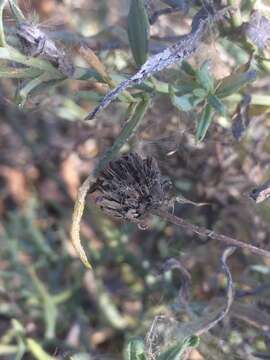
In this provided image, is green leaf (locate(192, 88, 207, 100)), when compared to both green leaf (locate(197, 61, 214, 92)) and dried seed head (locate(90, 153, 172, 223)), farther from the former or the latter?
dried seed head (locate(90, 153, 172, 223))

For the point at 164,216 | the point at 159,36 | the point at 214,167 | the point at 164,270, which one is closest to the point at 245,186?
the point at 214,167

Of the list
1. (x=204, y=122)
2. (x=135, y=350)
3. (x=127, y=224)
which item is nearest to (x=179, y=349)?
(x=135, y=350)

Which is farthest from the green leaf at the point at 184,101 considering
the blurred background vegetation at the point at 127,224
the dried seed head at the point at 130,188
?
the dried seed head at the point at 130,188

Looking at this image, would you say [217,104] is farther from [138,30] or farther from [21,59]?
[21,59]

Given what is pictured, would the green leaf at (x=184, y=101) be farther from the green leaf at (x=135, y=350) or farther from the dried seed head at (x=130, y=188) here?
the green leaf at (x=135, y=350)

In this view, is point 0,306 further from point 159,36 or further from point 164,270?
point 159,36

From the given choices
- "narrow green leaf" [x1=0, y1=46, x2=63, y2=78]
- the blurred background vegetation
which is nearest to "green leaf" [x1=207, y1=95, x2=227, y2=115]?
the blurred background vegetation
